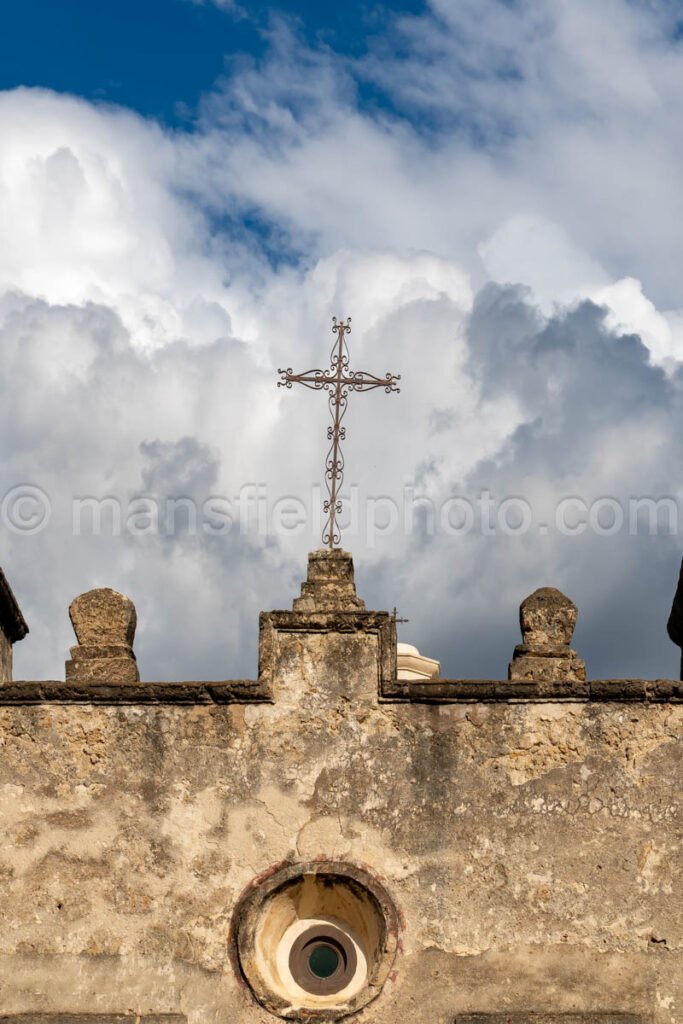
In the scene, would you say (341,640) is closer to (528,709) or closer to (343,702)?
(343,702)

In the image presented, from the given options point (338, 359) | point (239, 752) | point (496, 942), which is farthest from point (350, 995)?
point (338, 359)

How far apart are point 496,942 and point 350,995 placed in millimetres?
1232

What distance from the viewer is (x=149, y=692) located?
14.1 m

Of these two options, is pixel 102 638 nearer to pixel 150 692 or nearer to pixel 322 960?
pixel 150 692

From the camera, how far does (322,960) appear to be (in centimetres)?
1391

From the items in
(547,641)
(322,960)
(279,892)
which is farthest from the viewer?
(547,641)

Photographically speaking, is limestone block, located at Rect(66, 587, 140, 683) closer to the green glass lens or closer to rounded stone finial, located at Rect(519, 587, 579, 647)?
the green glass lens

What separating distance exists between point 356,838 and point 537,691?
188 cm

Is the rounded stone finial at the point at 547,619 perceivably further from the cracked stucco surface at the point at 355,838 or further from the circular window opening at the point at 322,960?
the circular window opening at the point at 322,960

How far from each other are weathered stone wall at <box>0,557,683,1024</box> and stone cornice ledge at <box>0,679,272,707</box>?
0.25ft

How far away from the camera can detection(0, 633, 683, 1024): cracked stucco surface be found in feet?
44.1

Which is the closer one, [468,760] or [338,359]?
[468,760]

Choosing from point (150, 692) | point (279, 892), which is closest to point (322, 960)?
point (279, 892)

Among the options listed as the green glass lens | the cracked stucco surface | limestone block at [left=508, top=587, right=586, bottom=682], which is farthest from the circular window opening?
limestone block at [left=508, top=587, right=586, bottom=682]
